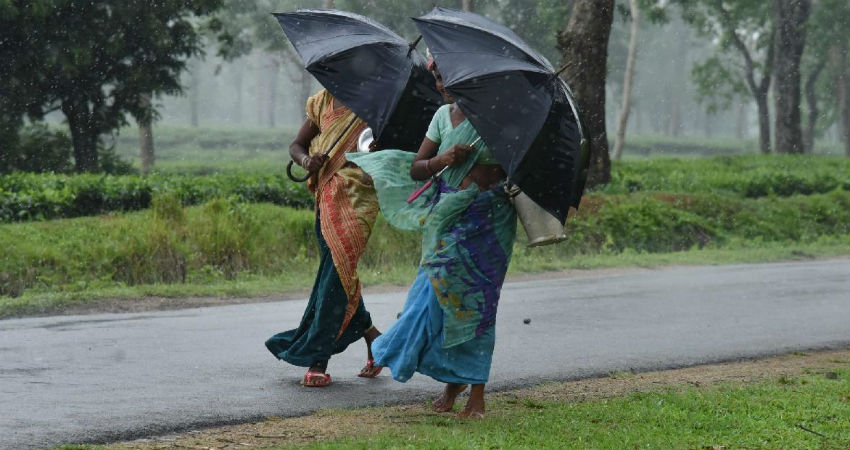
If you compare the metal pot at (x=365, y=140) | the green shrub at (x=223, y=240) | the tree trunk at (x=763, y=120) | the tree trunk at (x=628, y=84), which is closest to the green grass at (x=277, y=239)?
the green shrub at (x=223, y=240)

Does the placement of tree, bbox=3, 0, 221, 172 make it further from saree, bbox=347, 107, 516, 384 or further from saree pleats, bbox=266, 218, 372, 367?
saree, bbox=347, 107, 516, 384

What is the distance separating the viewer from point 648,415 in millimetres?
6141

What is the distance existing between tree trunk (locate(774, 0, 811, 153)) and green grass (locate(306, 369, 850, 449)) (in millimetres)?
28216

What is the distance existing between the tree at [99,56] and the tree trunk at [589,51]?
289 inches

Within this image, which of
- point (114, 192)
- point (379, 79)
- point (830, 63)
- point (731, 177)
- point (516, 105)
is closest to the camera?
point (516, 105)

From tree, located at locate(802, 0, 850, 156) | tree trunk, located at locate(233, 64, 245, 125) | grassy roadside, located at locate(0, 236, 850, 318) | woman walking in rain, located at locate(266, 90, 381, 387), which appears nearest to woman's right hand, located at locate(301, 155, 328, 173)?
woman walking in rain, located at locate(266, 90, 381, 387)

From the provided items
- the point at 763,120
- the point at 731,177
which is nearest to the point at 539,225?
the point at 731,177

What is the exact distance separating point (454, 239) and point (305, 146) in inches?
59.5

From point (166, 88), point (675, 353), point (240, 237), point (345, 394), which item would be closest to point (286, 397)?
point (345, 394)

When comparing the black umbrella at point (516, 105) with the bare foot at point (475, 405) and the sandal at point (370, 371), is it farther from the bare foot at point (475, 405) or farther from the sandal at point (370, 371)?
the sandal at point (370, 371)

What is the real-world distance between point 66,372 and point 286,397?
149cm

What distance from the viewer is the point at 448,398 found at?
6242 millimetres

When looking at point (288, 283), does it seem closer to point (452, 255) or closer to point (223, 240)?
point (223, 240)

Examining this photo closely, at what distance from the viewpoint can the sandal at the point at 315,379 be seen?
691cm
